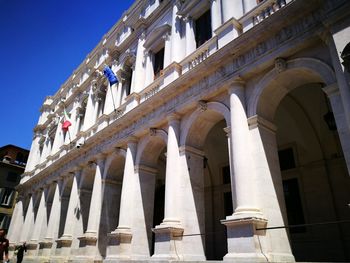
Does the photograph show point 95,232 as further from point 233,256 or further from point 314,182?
point 314,182

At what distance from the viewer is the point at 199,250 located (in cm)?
848

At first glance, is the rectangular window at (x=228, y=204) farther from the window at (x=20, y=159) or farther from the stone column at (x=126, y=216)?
the window at (x=20, y=159)

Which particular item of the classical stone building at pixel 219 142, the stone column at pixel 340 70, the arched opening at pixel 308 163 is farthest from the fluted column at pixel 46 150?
the stone column at pixel 340 70

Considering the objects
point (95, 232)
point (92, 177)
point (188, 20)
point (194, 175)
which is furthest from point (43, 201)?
point (188, 20)

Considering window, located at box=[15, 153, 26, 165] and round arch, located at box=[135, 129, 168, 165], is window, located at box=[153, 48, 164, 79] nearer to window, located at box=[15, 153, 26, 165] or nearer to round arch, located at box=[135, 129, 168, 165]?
round arch, located at box=[135, 129, 168, 165]

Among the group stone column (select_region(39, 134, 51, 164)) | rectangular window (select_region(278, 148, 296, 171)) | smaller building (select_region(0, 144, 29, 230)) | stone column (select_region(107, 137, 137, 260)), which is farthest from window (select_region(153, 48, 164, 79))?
smaller building (select_region(0, 144, 29, 230))

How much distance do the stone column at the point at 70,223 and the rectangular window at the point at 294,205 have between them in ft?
34.1

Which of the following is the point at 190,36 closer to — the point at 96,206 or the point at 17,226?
the point at 96,206

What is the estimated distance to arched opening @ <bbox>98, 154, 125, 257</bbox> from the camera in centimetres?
1282

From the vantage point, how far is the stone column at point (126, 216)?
10281mm

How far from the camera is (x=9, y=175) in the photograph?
107 feet

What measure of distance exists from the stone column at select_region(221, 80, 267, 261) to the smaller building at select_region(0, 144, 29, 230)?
3110cm

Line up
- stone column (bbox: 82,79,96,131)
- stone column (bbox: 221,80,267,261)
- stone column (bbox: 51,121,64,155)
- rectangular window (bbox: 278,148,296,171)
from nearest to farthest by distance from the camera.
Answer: stone column (bbox: 221,80,267,261), rectangular window (bbox: 278,148,296,171), stone column (bbox: 82,79,96,131), stone column (bbox: 51,121,64,155)

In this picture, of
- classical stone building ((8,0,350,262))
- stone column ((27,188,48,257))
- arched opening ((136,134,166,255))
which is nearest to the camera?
classical stone building ((8,0,350,262))
